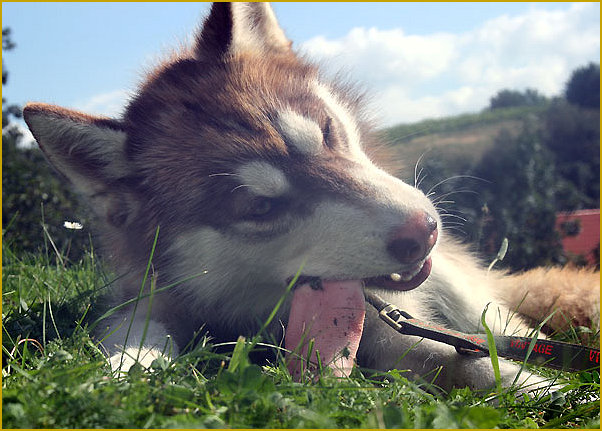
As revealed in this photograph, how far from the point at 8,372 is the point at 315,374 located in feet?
2.92

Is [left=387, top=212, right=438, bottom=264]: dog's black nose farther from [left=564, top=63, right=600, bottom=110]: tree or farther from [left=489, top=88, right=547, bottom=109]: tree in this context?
[left=489, top=88, right=547, bottom=109]: tree

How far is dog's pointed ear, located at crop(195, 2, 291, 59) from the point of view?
234 cm

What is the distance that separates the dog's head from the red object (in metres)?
5.56

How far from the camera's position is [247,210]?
1957 mm

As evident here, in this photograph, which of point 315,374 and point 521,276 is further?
point 521,276

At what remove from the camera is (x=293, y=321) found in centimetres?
193

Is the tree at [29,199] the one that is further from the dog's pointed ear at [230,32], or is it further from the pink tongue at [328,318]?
the pink tongue at [328,318]

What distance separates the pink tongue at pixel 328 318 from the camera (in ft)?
6.07

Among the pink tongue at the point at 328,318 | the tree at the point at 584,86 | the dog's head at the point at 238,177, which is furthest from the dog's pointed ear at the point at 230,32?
the tree at the point at 584,86

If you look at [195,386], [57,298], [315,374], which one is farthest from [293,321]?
[57,298]

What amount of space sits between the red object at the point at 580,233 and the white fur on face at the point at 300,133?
583 cm

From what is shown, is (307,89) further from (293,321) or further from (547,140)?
(547,140)

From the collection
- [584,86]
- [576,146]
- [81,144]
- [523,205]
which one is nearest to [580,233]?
[523,205]

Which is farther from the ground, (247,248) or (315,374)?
(247,248)
